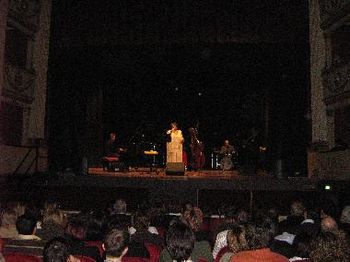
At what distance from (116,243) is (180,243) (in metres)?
0.52

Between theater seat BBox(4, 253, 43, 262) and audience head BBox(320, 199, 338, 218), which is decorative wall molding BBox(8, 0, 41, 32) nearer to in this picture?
audience head BBox(320, 199, 338, 218)

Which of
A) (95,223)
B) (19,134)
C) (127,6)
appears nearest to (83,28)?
(127,6)

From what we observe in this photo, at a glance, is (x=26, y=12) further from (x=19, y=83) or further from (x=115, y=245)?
(x=115, y=245)

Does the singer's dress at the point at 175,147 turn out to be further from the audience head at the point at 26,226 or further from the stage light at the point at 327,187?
the audience head at the point at 26,226

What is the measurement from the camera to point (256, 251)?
3.49 m

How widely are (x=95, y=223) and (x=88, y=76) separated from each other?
1303cm

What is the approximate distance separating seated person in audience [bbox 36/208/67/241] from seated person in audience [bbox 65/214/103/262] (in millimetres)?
712

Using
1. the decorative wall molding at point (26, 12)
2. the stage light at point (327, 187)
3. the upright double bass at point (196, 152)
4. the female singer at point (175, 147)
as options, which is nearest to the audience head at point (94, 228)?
the stage light at point (327, 187)

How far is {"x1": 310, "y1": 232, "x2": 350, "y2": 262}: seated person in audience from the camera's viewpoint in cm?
315

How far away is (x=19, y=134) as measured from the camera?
13.8 meters

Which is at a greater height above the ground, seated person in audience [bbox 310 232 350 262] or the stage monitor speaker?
the stage monitor speaker

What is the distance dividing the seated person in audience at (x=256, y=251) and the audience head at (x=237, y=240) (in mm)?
60

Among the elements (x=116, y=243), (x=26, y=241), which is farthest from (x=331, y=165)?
(x=116, y=243)

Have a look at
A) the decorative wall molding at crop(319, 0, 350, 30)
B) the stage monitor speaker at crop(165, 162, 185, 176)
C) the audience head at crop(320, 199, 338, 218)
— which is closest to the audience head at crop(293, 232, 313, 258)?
the audience head at crop(320, 199, 338, 218)
